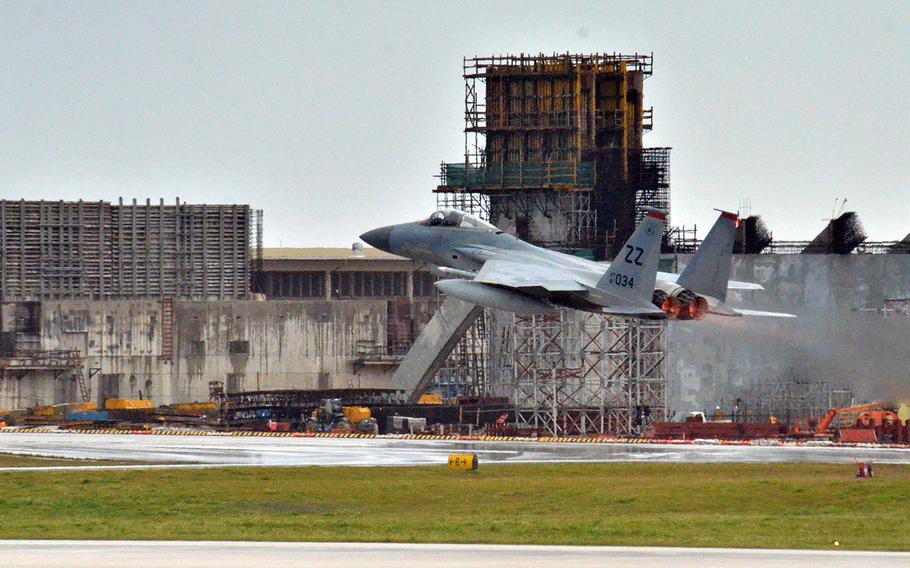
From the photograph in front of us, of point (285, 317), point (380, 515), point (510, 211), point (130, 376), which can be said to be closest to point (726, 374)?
point (510, 211)

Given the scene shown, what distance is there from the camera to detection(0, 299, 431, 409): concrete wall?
132 meters

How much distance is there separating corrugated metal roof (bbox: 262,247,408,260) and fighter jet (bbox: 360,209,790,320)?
103595 millimetres

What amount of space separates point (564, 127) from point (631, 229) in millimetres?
8776

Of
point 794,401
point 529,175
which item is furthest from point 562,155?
point 794,401

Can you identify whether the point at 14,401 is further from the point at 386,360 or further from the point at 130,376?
the point at 386,360

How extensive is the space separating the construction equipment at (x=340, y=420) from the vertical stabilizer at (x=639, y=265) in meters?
37.7

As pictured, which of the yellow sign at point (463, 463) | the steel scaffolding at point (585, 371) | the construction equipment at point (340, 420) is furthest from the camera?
the steel scaffolding at point (585, 371)

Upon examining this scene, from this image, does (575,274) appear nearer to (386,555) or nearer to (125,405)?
(386,555)

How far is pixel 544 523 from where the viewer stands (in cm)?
5328

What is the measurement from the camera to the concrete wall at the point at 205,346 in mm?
132000

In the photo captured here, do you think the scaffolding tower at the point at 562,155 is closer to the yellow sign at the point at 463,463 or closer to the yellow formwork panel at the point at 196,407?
the yellow formwork panel at the point at 196,407

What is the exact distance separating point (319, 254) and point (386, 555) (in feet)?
485

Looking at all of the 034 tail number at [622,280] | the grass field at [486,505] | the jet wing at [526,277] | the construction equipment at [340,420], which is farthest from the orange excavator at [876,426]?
the 034 tail number at [622,280]

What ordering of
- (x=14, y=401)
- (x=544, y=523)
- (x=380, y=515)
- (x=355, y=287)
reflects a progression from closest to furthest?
(x=544, y=523)
(x=380, y=515)
(x=14, y=401)
(x=355, y=287)
